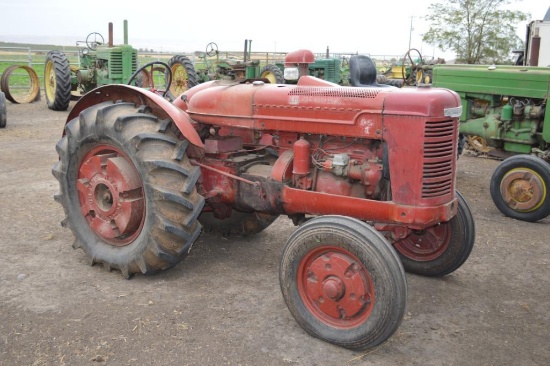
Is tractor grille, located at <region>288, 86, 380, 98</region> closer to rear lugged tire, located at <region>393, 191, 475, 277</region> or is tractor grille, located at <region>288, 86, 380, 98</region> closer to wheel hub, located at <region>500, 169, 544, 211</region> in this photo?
rear lugged tire, located at <region>393, 191, 475, 277</region>

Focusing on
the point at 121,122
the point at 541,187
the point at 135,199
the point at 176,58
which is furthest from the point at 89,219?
the point at 176,58

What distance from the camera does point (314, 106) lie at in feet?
12.6

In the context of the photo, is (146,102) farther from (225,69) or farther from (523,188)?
(225,69)

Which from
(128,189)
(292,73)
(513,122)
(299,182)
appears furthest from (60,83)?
(299,182)

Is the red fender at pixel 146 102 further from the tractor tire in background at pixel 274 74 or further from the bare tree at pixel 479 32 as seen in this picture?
the bare tree at pixel 479 32

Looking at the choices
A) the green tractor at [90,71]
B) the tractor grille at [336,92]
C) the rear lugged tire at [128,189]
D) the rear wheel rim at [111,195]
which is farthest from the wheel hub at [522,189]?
the green tractor at [90,71]

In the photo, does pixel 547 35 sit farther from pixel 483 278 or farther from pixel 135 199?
pixel 135 199

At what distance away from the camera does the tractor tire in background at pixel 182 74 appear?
16.1 meters

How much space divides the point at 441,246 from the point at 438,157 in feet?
3.48

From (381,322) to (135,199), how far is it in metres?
2.07

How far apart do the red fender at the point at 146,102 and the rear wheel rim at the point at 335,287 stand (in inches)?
53.1

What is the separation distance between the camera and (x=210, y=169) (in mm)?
4355

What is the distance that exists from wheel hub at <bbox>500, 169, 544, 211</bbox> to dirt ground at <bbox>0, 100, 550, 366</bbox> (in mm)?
657

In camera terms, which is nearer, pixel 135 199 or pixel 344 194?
pixel 344 194
